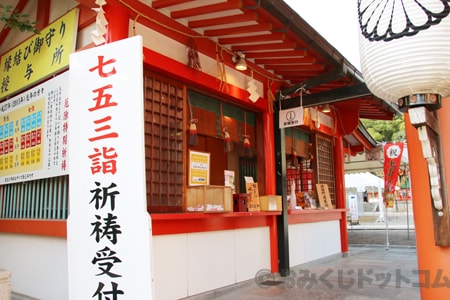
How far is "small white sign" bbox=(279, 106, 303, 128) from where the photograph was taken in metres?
7.45

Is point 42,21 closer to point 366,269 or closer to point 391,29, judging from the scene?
point 391,29

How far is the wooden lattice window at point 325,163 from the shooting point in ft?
34.2

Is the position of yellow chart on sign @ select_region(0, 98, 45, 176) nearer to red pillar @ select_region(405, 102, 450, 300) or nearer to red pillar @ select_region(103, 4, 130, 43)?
red pillar @ select_region(103, 4, 130, 43)

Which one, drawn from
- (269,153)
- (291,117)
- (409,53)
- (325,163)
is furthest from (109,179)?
(325,163)

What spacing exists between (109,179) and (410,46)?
266cm

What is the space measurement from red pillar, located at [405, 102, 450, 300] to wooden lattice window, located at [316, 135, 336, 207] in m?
5.70

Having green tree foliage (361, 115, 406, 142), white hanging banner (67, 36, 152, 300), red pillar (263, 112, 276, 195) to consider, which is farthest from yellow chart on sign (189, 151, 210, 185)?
green tree foliage (361, 115, 406, 142)

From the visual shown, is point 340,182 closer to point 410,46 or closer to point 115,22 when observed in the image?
point 115,22

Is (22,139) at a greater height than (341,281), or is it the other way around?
(22,139)

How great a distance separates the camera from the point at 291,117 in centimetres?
754

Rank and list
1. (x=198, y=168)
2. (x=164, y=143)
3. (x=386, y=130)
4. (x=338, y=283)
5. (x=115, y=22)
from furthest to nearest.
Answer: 1. (x=386, y=130)
2. (x=338, y=283)
3. (x=198, y=168)
4. (x=164, y=143)
5. (x=115, y=22)

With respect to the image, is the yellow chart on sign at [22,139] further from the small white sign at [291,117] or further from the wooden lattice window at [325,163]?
the wooden lattice window at [325,163]

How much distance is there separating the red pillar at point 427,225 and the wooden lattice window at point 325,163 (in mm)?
5696

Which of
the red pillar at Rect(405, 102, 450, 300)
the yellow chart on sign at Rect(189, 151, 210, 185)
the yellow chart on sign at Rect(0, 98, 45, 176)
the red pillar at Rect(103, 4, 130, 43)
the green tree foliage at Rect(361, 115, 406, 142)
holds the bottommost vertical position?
the red pillar at Rect(405, 102, 450, 300)
